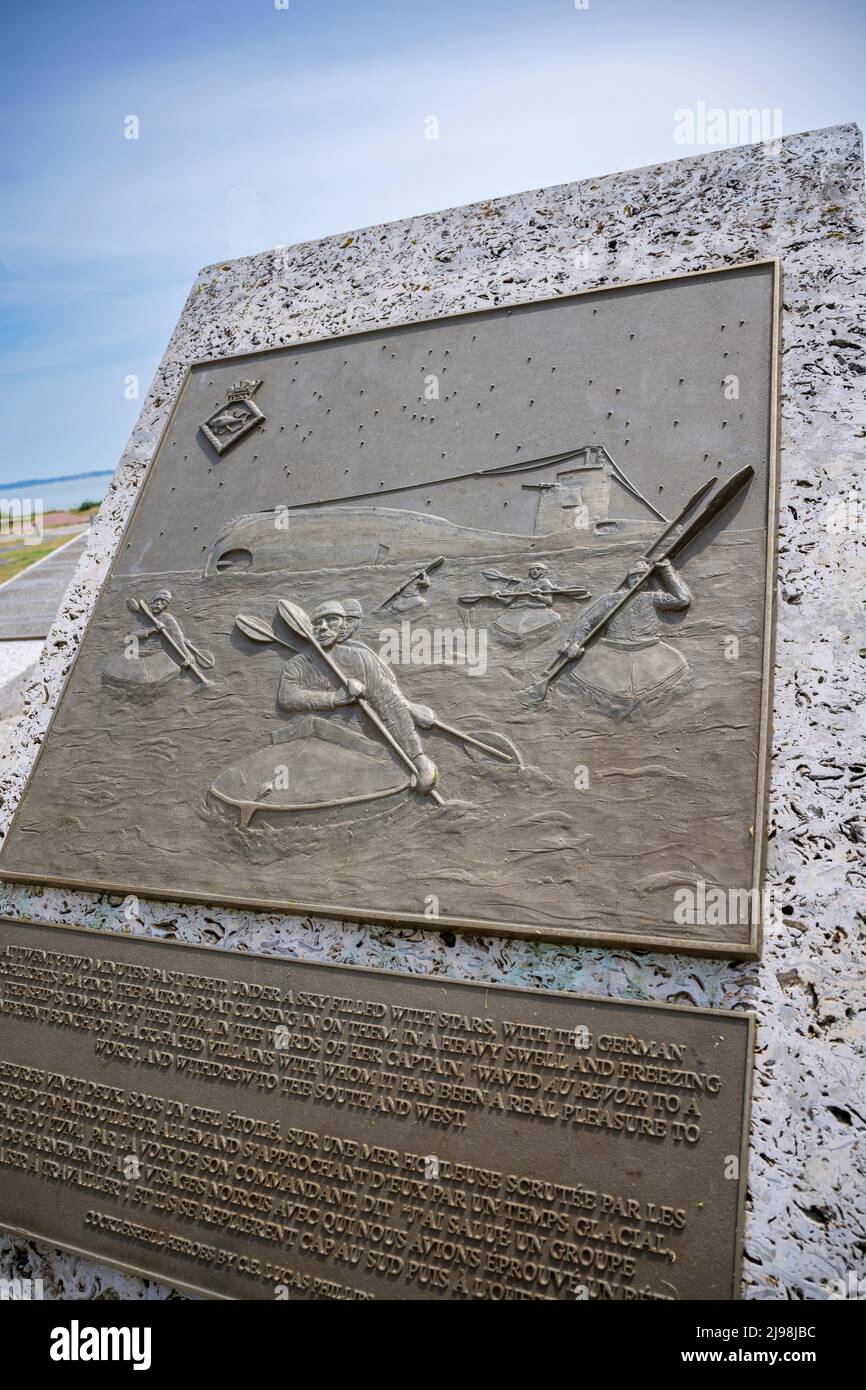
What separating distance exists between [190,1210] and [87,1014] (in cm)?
99

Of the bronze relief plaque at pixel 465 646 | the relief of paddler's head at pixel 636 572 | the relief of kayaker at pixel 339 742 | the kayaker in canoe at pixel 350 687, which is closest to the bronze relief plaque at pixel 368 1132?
the bronze relief plaque at pixel 465 646

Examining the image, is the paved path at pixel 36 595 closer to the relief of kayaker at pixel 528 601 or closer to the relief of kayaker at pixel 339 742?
the relief of kayaker at pixel 339 742

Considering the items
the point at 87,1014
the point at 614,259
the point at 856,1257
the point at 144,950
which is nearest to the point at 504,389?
the point at 614,259

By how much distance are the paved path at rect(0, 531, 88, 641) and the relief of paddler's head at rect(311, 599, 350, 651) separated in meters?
5.08

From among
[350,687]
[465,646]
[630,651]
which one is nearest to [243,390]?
[350,687]

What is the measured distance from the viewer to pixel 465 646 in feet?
13.6

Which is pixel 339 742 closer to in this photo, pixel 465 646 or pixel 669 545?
pixel 465 646

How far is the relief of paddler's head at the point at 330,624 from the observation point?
440 centimetres

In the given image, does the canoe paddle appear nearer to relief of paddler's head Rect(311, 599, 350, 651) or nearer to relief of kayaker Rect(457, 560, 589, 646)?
relief of kayaker Rect(457, 560, 589, 646)

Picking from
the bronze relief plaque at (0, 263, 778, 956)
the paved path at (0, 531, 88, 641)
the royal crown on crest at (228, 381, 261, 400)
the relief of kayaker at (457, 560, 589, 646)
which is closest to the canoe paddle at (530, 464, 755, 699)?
the bronze relief plaque at (0, 263, 778, 956)

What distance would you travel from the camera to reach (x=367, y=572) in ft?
14.9

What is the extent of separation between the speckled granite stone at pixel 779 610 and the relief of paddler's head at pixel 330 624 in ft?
4.50

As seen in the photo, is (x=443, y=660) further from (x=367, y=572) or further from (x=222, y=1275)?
(x=222, y=1275)

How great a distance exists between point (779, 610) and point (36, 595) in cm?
887
